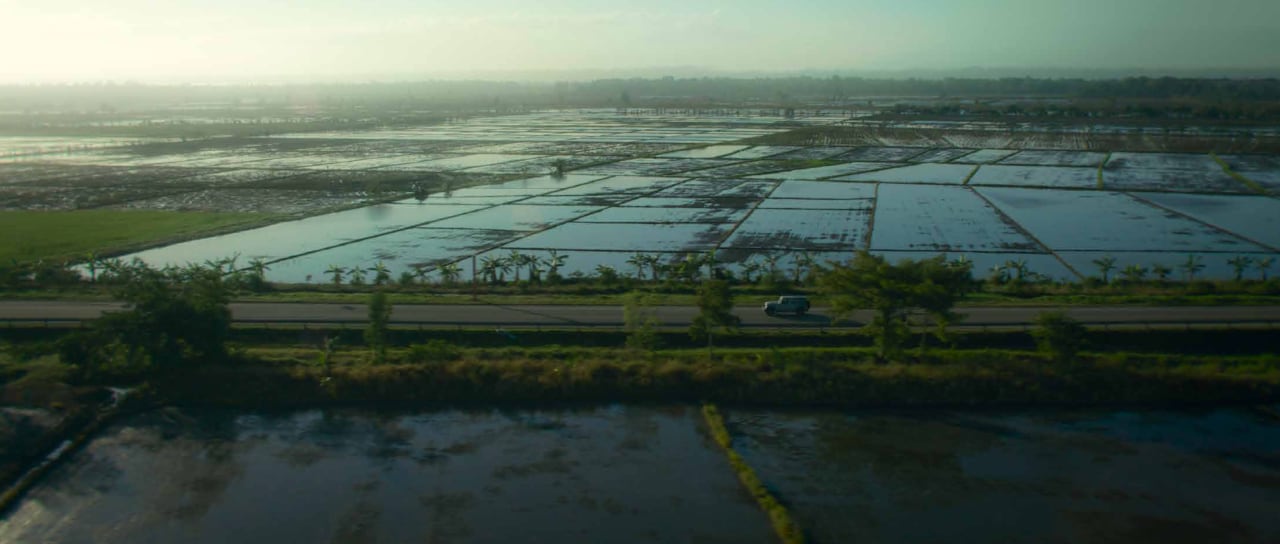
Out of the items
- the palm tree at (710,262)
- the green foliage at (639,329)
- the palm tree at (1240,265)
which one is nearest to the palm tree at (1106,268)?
the palm tree at (1240,265)

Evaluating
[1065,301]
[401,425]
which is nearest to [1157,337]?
[1065,301]

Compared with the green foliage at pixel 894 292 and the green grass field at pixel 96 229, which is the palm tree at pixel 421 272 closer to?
the green grass field at pixel 96 229

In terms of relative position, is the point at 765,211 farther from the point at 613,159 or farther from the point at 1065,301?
the point at 613,159

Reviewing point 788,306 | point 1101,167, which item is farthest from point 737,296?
point 1101,167

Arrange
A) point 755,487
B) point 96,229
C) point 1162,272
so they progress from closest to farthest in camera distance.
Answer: point 755,487
point 1162,272
point 96,229

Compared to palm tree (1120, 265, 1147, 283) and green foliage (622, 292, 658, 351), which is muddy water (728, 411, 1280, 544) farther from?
palm tree (1120, 265, 1147, 283)

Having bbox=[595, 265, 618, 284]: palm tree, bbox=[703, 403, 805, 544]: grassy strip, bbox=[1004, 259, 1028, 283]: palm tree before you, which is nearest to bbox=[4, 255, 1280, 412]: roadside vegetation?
bbox=[703, 403, 805, 544]: grassy strip

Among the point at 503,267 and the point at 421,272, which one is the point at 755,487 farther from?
the point at 421,272
